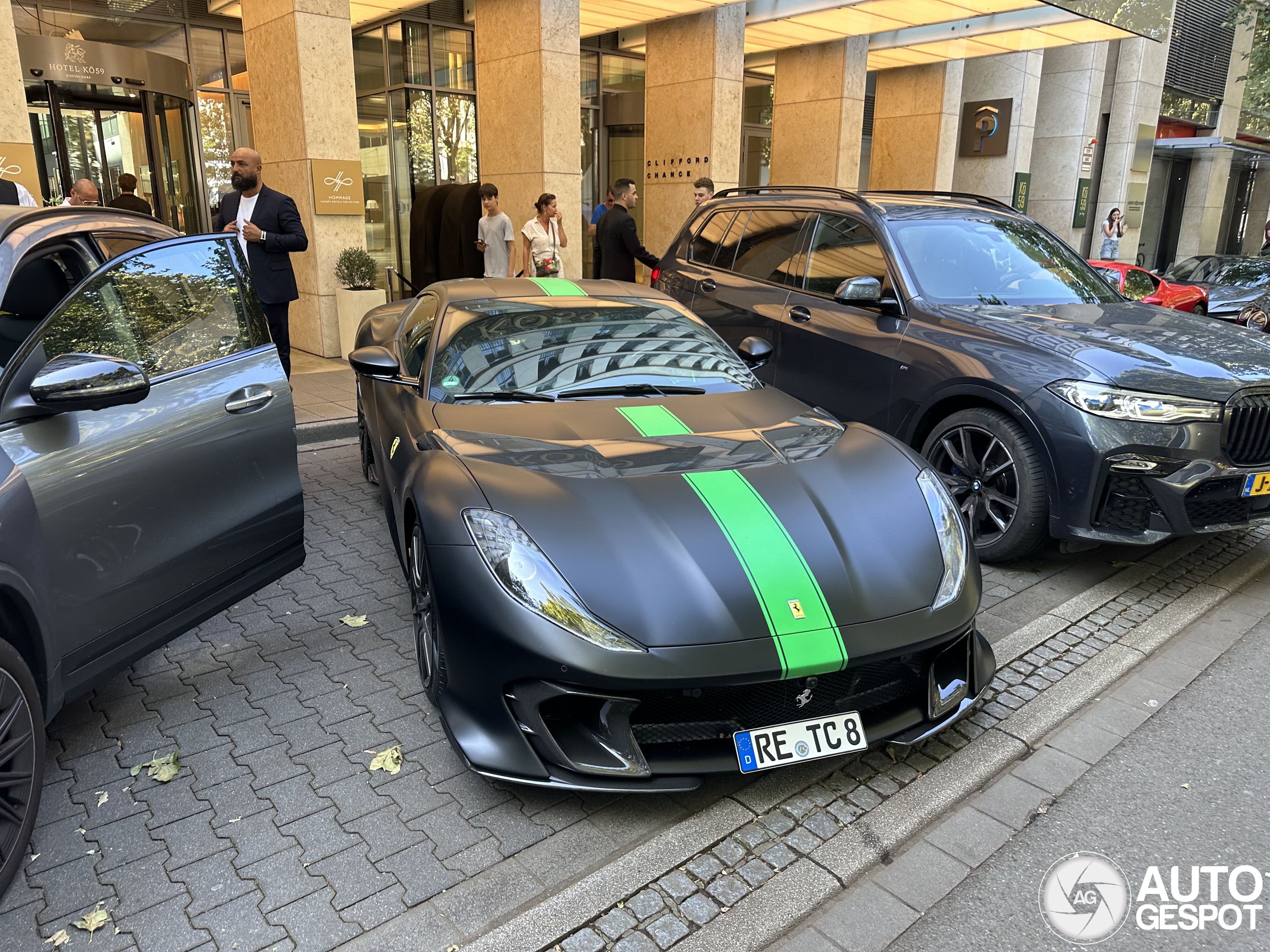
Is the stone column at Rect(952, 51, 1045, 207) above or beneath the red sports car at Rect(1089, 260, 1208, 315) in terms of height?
above

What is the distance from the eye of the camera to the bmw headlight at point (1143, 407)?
420 centimetres

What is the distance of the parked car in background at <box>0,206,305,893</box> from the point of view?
244 cm

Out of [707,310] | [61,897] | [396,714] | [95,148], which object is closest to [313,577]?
[396,714]

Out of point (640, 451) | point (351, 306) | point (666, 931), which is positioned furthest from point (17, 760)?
point (351, 306)

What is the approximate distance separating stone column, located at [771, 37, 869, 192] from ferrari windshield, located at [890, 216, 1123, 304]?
433 inches

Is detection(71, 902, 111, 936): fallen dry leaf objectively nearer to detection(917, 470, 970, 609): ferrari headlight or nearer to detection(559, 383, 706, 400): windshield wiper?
detection(559, 383, 706, 400): windshield wiper

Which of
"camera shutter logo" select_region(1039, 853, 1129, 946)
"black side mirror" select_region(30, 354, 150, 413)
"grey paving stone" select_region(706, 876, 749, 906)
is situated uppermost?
"black side mirror" select_region(30, 354, 150, 413)

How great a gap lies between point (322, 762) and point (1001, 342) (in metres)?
3.86

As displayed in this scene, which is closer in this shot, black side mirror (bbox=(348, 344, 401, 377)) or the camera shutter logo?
the camera shutter logo

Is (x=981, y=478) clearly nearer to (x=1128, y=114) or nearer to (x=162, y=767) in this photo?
(x=162, y=767)

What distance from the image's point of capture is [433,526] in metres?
2.87

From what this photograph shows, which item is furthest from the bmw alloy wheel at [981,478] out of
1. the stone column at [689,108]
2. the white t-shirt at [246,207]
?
the stone column at [689,108]

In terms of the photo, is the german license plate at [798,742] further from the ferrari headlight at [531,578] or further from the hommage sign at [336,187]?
the hommage sign at [336,187]

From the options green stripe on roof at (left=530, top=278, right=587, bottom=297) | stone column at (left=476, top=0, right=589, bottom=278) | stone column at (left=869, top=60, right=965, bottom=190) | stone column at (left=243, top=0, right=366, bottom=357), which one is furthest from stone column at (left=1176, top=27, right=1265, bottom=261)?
green stripe on roof at (left=530, top=278, right=587, bottom=297)
